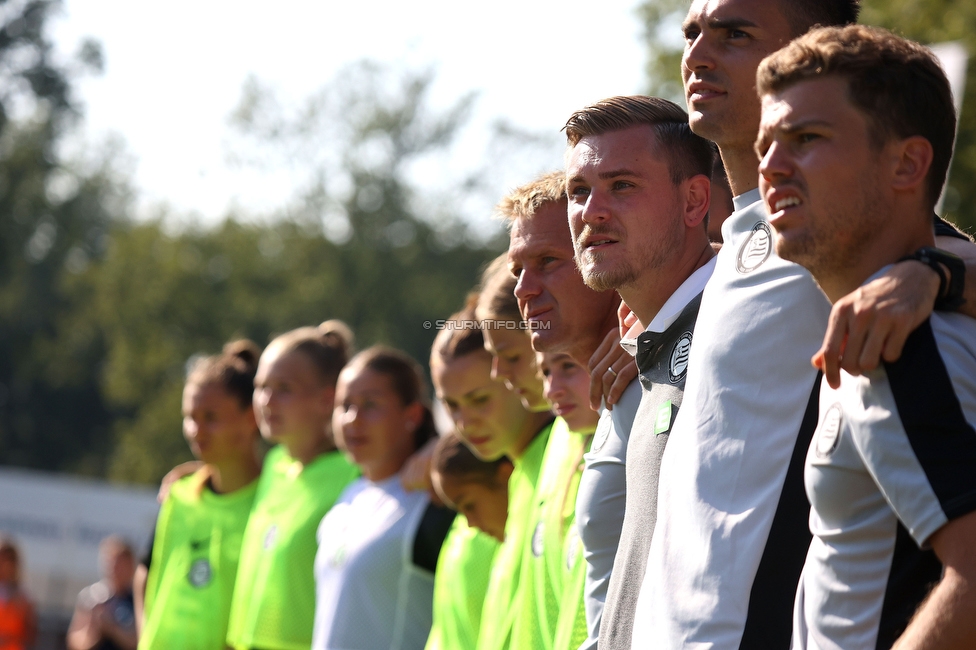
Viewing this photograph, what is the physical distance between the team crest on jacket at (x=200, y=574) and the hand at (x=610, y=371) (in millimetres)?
3648

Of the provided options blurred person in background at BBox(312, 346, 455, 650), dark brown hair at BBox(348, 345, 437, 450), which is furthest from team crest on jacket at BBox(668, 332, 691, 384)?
dark brown hair at BBox(348, 345, 437, 450)

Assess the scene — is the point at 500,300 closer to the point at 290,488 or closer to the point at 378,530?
the point at 378,530

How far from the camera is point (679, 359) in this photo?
2857 mm

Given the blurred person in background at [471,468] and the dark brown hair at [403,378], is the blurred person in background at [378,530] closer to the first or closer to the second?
the dark brown hair at [403,378]

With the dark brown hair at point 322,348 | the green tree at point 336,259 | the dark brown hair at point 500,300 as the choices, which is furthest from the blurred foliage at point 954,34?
the green tree at point 336,259

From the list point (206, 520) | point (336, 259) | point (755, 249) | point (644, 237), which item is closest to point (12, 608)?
point (206, 520)

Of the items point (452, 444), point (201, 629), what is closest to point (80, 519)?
point (201, 629)

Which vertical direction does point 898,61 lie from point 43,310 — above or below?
below

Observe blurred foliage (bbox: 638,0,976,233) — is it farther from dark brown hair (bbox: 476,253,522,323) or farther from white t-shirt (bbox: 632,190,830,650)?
white t-shirt (bbox: 632,190,830,650)

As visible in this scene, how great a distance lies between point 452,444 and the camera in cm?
496

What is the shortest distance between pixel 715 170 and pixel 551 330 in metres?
0.71

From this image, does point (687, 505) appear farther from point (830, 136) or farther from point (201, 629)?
point (201, 629)

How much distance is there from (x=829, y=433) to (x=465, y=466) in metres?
2.88

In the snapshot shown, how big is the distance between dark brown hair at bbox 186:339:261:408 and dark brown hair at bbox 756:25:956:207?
5230 mm
